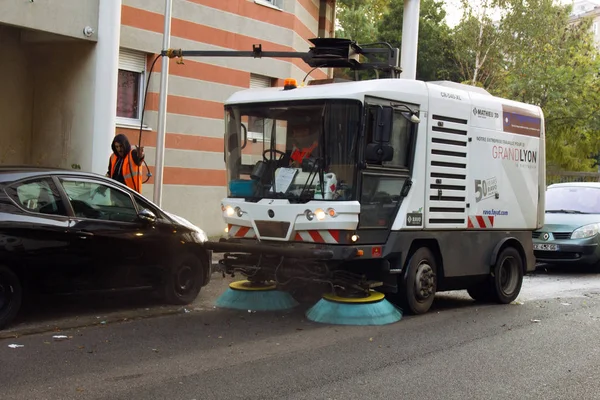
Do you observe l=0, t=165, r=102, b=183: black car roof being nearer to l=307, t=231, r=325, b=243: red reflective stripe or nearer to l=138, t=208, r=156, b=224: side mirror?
l=138, t=208, r=156, b=224: side mirror

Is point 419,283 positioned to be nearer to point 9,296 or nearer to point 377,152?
point 377,152

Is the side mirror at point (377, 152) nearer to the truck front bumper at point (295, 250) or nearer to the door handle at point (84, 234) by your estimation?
the truck front bumper at point (295, 250)

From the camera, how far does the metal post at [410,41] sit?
52.7 ft

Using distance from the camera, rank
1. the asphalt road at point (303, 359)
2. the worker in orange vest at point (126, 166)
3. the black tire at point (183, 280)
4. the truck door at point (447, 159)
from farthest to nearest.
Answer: the worker in orange vest at point (126, 166) < the black tire at point (183, 280) < the truck door at point (447, 159) < the asphalt road at point (303, 359)

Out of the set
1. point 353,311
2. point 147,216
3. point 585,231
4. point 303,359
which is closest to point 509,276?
point 353,311

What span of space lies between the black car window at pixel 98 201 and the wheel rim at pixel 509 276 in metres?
5.10

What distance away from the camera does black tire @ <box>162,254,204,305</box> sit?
8.37 m

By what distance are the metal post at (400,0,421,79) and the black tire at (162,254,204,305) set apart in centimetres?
895

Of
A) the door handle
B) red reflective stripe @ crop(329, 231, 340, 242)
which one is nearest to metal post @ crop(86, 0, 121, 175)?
the door handle

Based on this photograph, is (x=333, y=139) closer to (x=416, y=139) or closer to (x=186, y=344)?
(x=416, y=139)

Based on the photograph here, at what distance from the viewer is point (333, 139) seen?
7527mm

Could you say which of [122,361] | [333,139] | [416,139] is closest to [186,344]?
[122,361]

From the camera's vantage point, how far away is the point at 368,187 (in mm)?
7586

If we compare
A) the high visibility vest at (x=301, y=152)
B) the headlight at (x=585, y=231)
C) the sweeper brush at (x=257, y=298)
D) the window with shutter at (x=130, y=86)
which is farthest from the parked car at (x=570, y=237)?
the window with shutter at (x=130, y=86)
